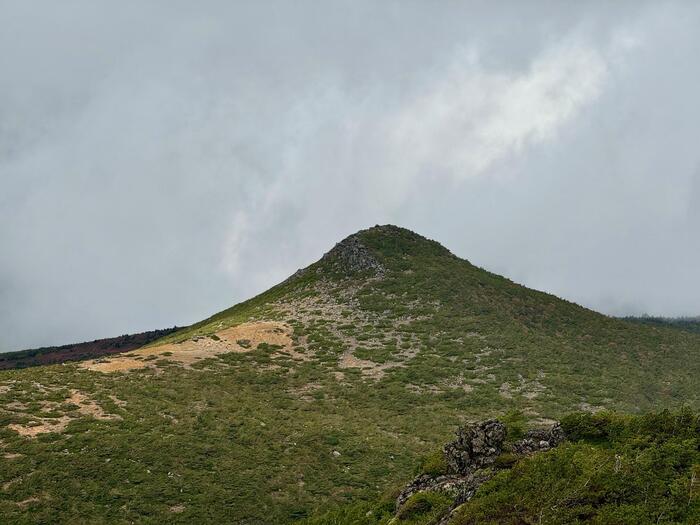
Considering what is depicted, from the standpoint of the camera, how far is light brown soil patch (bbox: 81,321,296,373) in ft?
186

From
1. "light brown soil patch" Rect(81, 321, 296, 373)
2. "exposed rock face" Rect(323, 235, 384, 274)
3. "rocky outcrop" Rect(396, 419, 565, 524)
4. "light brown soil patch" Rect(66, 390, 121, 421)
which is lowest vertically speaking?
"rocky outcrop" Rect(396, 419, 565, 524)

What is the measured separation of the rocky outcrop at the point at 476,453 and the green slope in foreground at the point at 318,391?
1215 centimetres

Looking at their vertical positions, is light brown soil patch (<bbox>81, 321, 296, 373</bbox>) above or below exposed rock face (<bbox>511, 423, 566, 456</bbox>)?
above

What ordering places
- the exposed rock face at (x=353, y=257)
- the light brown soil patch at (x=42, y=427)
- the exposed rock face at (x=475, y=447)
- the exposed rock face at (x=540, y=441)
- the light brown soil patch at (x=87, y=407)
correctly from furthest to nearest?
the exposed rock face at (x=353, y=257)
the light brown soil patch at (x=87, y=407)
the light brown soil patch at (x=42, y=427)
the exposed rock face at (x=475, y=447)
the exposed rock face at (x=540, y=441)

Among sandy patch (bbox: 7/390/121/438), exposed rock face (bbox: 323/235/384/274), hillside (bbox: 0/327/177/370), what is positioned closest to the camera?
sandy patch (bbox: 7/390/121/438)

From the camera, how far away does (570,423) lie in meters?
21.4

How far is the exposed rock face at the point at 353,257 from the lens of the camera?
94000 mm

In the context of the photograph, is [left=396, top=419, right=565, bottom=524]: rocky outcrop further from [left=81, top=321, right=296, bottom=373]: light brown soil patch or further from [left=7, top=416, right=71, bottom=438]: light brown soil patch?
[left=81, top=321, right=296, bottom=373]: light brown soil patch

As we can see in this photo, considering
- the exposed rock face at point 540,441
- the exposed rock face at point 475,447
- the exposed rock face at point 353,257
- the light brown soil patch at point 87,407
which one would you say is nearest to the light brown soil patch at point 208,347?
the light brown soil patch at point 87,407

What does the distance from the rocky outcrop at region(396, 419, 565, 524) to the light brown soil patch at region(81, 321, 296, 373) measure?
130 feet

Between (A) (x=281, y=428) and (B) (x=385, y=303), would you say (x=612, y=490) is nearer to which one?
(A) (x=281, y=428)

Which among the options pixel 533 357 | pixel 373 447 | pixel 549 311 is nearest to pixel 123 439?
pixel 373 447

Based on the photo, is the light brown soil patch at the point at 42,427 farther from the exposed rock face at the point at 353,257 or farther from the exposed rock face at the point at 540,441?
the exposed rock face at the point at 353,257

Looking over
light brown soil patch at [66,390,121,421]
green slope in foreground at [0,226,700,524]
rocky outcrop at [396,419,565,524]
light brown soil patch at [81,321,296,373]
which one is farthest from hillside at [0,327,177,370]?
rocky outcrop at [396,419,565,524]
